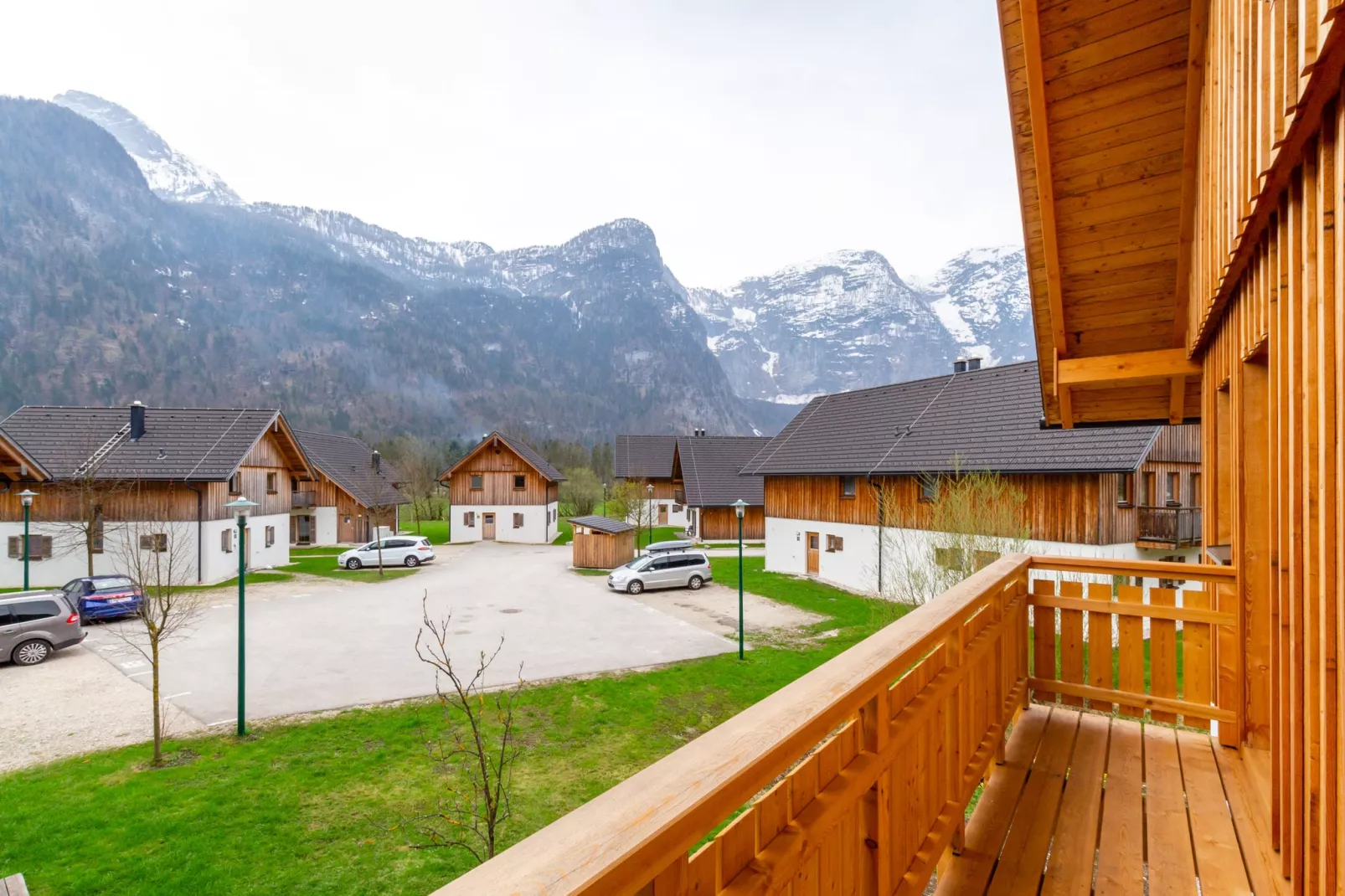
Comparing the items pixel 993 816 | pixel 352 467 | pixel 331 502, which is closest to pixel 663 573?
pixel 993 816

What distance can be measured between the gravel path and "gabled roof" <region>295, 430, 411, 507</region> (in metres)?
20.0

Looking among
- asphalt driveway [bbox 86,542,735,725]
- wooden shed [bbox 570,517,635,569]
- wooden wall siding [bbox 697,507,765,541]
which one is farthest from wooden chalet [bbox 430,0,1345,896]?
wooden wall siding [bbox 697,507,765,541]

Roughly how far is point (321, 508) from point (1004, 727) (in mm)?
40738

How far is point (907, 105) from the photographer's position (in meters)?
26.7

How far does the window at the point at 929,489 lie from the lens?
19.3m

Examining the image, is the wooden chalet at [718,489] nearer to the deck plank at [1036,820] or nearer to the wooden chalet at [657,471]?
the wooden chalet at [657,471]

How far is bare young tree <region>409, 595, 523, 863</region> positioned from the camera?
242 inches

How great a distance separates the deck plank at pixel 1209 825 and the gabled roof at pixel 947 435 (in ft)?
45.4

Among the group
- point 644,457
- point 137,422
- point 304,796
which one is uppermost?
point 137,422

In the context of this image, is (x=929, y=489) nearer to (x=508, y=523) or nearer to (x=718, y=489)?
(x=718, y=489)

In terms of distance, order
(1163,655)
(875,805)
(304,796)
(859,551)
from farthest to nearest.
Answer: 1. (859,551)
2. (304,796)
3. (1163,655)
4. (875,805)

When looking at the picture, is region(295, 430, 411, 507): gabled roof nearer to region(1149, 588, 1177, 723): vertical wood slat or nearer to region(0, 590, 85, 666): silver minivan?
region(0, 590, 85, 666): silver minivan

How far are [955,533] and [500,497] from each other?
102 feet

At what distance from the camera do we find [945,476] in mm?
20312
